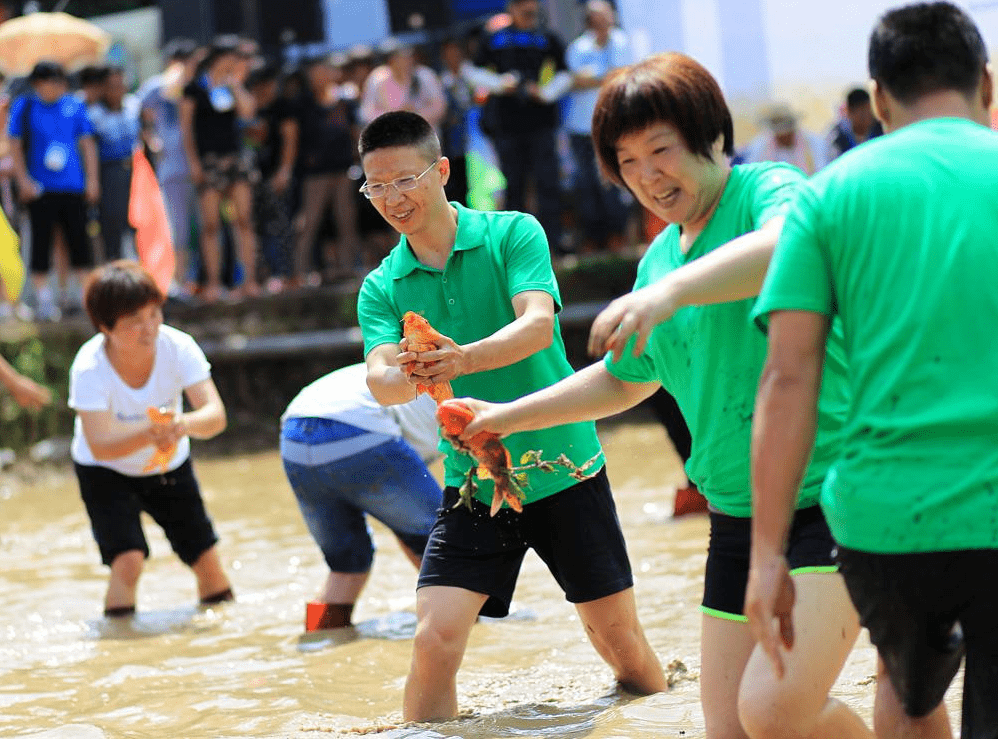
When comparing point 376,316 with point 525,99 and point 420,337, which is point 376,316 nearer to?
point 420,337

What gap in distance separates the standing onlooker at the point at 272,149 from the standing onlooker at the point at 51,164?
147 centimetres

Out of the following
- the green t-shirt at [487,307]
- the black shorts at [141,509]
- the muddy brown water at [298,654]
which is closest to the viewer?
the green t-shirt at [487,307]

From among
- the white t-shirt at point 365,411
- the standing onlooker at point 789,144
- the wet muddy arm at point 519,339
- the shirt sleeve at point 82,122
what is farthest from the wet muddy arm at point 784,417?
the shirt sleeve at point 82,122

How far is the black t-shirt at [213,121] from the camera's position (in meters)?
11.4

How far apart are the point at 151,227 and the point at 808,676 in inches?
230

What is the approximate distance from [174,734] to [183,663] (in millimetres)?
1056

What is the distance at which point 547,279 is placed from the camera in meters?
4.20

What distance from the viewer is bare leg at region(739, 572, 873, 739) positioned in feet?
9.41

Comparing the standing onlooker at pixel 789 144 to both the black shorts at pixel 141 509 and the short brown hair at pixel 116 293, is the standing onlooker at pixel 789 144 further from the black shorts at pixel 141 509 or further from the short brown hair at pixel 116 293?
the short brown hair at pixel 116 293

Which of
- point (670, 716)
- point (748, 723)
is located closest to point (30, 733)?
point (670, 716)

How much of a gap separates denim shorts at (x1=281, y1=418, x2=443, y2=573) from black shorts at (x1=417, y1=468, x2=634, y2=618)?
121cm

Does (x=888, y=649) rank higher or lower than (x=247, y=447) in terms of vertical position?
higher

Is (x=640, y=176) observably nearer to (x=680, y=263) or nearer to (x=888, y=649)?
(x=680, y=263)

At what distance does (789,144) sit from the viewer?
11.1 metres
